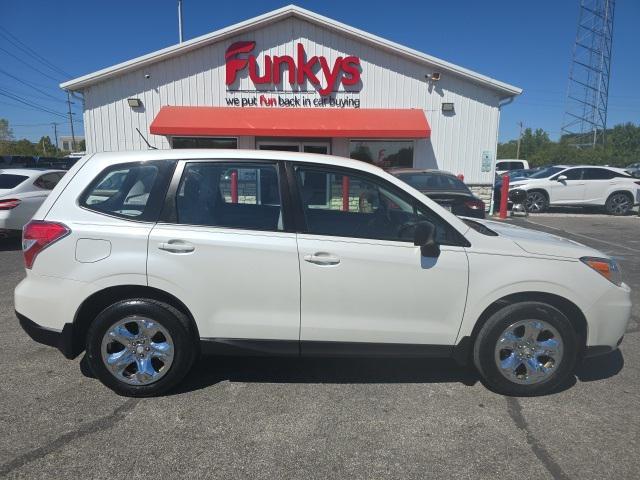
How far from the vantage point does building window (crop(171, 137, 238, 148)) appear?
13922mm

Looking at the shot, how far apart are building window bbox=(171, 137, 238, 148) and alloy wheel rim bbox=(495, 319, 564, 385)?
12292mm

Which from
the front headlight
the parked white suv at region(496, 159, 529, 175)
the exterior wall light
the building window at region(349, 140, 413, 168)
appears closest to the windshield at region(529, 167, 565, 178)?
the exterior wall light

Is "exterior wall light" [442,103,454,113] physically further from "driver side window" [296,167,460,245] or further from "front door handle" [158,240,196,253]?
"front door handle" [158,240,196,253]

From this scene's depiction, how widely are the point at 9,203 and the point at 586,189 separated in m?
16.1

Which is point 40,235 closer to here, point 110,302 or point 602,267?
point 110,302

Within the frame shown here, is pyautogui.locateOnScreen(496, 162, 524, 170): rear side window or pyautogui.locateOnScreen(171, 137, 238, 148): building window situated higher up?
pyautogui.locateOnScreen(171, 137, 238, 148): building window

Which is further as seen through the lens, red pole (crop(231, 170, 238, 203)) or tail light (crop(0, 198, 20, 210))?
tail light (crop(0, 198, 20, 210))

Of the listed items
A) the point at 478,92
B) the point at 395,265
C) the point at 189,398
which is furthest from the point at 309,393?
the point at 478,92

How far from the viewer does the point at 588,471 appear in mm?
2459

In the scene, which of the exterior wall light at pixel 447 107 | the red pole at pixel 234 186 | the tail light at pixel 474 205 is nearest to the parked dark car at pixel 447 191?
the tail light at pixel 474 205

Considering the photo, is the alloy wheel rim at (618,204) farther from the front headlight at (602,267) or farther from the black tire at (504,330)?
the black tire at (504,330)

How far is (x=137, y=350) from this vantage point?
3.10 meters

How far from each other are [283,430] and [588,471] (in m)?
1.74


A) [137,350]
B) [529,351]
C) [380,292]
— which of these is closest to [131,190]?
[137,350]
